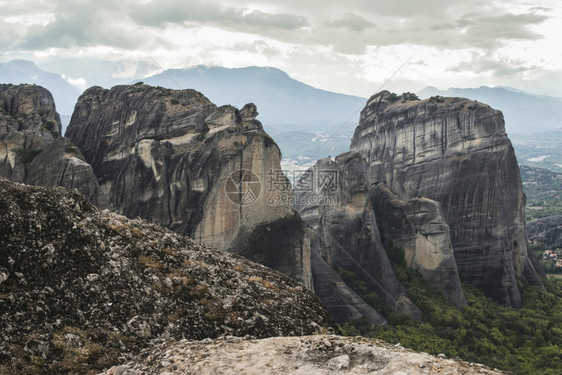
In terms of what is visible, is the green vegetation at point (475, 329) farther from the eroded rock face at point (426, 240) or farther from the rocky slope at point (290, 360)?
the rocky slope at point (290, 360)

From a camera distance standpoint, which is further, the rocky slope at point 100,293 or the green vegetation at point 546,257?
the green vegetation at point 546,257

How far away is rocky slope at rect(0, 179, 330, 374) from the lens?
366 inches

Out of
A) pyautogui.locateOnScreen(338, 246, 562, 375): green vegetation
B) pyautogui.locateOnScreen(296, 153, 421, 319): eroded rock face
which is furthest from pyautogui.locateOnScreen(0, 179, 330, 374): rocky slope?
pyautogui.locateOnScreen(296, 153, 421, 319): eroded rock face

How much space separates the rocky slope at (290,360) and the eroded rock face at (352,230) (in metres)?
33.6

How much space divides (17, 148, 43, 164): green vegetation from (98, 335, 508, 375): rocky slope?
26906 mm

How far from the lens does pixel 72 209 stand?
37.8 feet

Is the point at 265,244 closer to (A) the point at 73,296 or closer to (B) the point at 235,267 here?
(B) the point at 235,267

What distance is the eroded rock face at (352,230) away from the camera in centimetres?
4353

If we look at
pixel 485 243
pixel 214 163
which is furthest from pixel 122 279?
pixel 485 243

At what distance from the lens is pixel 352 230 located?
1772 inches

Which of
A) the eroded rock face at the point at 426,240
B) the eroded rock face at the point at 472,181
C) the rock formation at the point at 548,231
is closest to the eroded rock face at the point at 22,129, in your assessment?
the eroded rock face at the point at 426,240

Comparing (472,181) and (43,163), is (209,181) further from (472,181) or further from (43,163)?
(472,181)

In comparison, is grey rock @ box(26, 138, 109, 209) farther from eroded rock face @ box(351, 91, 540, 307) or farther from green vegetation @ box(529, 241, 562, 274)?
green vegetation @ box(529, 241, 562, 274)

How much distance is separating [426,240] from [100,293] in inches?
1522
